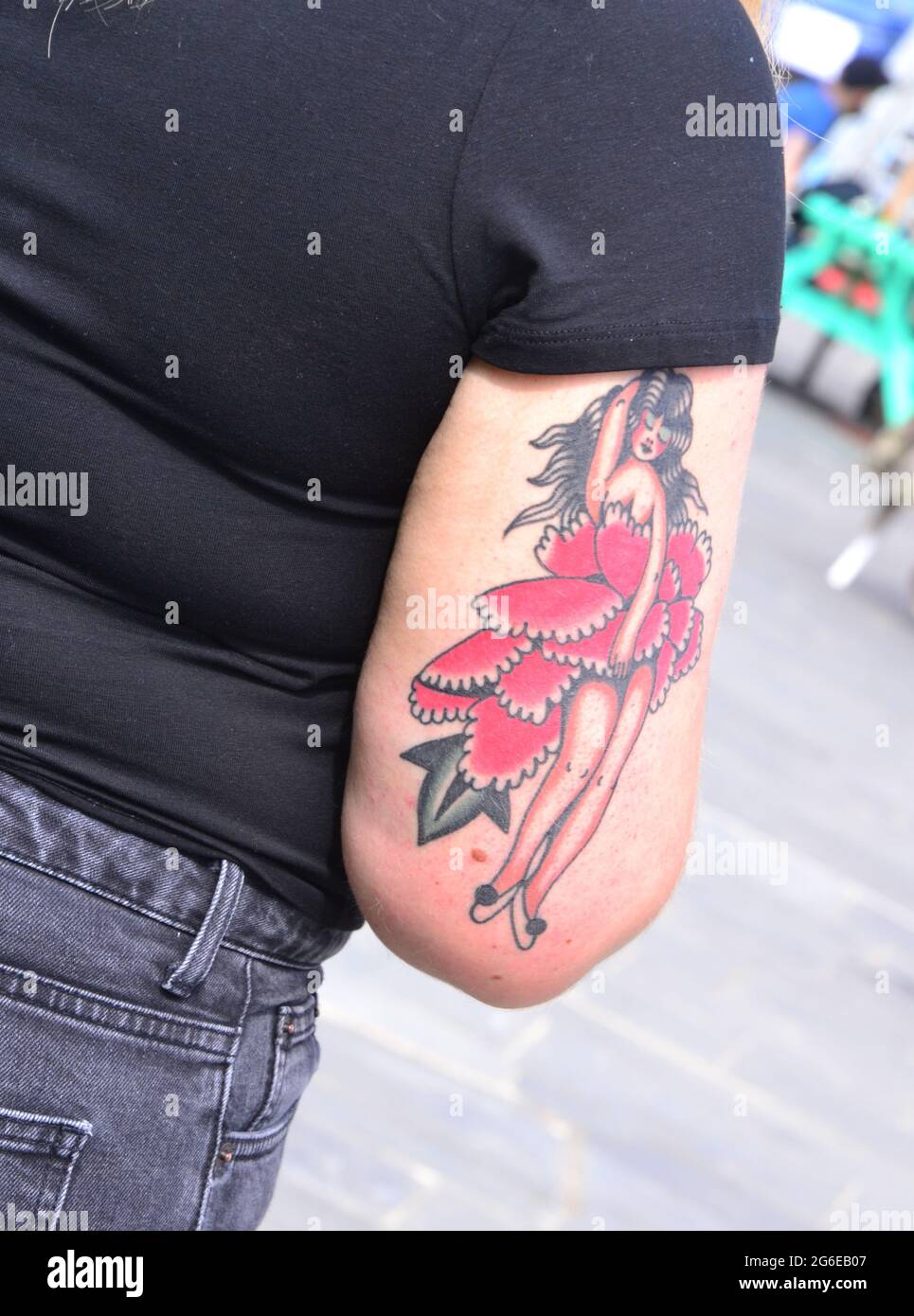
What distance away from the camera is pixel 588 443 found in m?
1.13

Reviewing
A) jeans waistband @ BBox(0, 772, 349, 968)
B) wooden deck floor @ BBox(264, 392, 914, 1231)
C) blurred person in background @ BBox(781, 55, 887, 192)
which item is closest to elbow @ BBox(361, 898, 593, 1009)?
jeans waistband @ BBox(0, 772, 349, 968)

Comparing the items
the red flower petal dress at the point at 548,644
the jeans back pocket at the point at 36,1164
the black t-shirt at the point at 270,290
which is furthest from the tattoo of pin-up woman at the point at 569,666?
the jeans back pocket at the point at 36,1164

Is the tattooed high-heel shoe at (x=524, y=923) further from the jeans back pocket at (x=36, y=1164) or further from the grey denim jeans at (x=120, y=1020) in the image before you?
the jeans back pocket at (x=36, y=1164)

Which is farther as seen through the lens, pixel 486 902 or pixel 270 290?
pixel 486 902

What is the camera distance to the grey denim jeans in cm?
113

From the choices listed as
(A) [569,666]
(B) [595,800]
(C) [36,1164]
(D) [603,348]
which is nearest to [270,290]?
(D) [603,348]

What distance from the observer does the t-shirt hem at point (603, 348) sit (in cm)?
105

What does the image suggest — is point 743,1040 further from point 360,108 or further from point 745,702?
point 360,108

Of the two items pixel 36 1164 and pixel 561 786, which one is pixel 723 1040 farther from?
pixel 36 1164

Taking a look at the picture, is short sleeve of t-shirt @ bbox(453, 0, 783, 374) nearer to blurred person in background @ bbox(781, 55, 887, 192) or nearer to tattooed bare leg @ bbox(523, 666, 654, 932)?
tattooed bare leg @ bbox(523, 666, 654, 932)

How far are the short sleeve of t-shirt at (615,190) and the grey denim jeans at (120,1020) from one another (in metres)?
0.50

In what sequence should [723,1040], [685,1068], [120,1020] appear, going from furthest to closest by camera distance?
[723,1040], [685,1068], [120,1020]

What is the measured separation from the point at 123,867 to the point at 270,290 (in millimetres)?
471

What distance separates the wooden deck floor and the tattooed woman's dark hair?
6.97 feet
